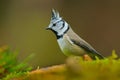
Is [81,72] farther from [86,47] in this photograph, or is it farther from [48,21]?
[48,21]

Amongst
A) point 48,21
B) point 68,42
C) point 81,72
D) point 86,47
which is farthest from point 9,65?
point 48,21

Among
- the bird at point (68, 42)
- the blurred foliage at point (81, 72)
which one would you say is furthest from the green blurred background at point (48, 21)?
the blurred foliage at point (81, 72)

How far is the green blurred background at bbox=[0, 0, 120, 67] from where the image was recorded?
11953mm

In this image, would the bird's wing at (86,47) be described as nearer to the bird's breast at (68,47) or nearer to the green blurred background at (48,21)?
the bird's breast at (68,47)

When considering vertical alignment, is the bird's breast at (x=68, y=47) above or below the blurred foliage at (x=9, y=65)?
above

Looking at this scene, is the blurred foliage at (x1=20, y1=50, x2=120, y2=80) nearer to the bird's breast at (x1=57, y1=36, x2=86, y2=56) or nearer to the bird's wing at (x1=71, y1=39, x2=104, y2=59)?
the bird's wing at (x1=71, y1=39, x2=104, y2=59)

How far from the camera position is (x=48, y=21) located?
41.6 ft

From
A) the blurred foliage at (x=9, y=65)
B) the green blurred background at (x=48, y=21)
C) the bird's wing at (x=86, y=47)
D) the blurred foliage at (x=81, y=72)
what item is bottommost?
the blurred foliage at (x=81, y=72)

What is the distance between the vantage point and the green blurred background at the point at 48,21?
39.2 ft

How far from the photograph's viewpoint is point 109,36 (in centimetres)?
1212

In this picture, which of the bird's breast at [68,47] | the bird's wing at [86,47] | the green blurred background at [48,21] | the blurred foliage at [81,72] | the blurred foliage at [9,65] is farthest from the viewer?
the green blurred background at [48,21]

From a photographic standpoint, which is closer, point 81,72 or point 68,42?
point 81,72

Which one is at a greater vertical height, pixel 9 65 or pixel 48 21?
pixel 48 21

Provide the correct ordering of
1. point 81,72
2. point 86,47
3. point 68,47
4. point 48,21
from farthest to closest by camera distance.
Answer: point 48,21, point 68,47, point 86,47, point 81,72
